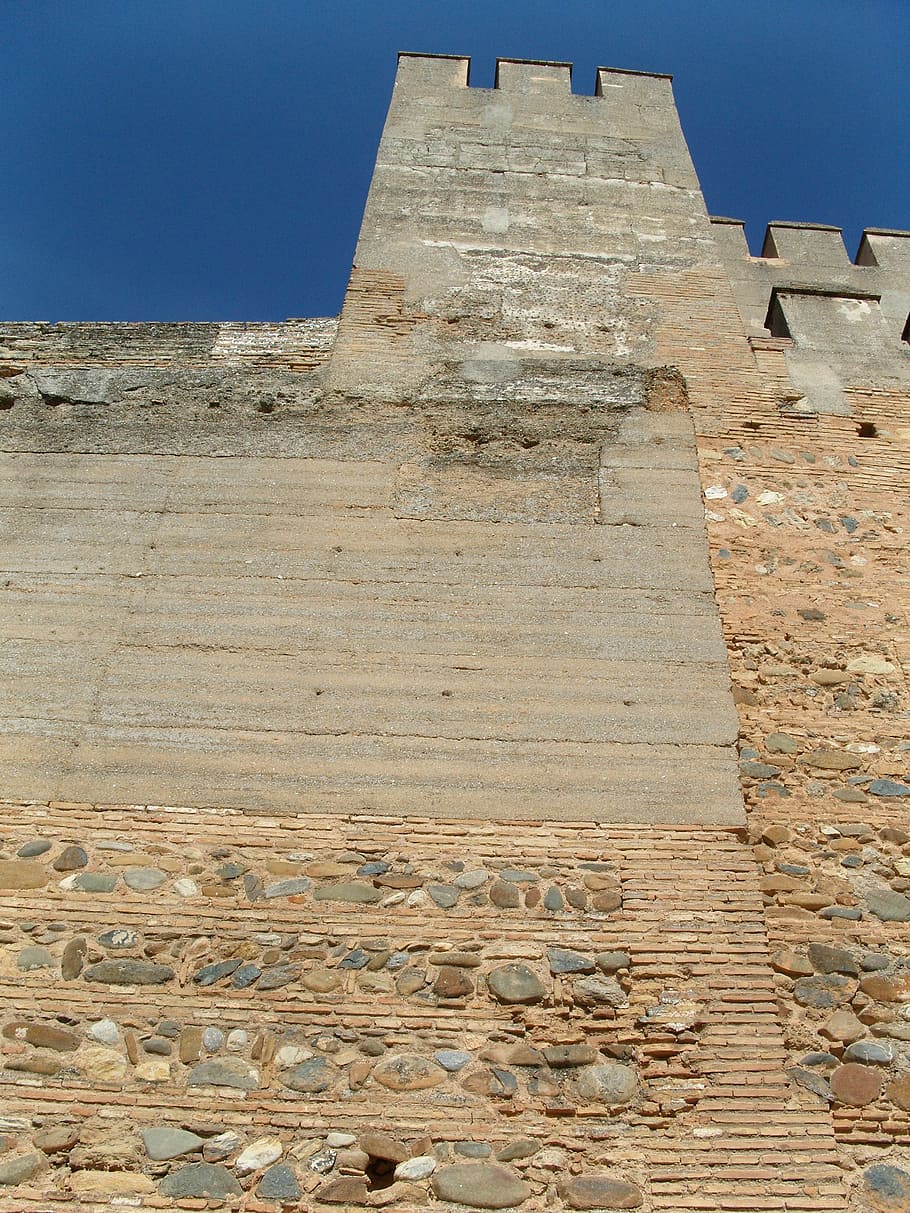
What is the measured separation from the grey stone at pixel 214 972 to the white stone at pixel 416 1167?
80 centimetres

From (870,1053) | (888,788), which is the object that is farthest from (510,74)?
(870,1053)

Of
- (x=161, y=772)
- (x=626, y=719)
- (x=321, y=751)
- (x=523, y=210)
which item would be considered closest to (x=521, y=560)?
(x=626, y=719)

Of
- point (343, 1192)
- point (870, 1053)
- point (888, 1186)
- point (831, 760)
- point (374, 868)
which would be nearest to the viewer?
point (343, 1192)

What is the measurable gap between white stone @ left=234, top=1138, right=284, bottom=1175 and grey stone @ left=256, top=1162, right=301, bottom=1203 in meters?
0.03

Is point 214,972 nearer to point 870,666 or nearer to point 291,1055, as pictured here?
point 291,1055

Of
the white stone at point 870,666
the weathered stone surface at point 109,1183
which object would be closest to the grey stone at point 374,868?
the weathered stone surface at point 109,1183

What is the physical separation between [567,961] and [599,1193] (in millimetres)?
664

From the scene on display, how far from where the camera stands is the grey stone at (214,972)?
3.08 metres

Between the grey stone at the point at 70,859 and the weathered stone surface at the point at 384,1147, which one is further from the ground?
the grey stone at the point at 70,859

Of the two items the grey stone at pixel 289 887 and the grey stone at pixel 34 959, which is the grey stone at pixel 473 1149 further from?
the grey stone at pixel 34 959

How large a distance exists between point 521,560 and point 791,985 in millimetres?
1993

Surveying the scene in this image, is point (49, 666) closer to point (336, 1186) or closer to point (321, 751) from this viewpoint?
point (321, 751)

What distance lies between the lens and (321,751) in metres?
3.64

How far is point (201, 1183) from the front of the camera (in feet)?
8.73
